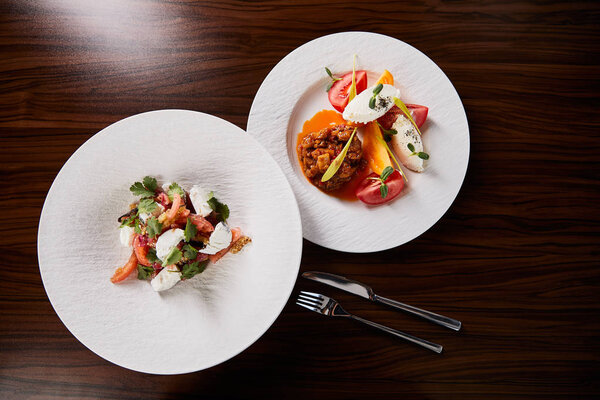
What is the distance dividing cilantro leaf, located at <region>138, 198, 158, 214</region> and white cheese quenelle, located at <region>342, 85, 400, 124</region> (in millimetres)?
769

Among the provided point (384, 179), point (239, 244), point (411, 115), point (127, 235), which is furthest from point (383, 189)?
point (127, 235)

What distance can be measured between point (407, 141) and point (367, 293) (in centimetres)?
60

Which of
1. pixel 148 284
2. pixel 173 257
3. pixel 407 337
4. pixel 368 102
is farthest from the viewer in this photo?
pixel 407 337

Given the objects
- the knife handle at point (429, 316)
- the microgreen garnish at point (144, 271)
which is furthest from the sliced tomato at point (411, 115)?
the microgreen garnish at point (144, 271)

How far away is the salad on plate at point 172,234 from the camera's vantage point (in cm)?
133

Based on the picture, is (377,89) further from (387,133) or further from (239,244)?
(239,244)

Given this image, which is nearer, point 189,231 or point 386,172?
point 189,231

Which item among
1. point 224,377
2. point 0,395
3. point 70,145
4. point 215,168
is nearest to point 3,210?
point 70,145

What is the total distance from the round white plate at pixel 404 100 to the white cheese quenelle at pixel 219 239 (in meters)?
0.31

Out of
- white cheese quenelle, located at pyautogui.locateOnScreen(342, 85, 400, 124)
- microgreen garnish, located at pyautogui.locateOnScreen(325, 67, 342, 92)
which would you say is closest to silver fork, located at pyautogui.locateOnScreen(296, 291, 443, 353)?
white cheese quenelle, located at pyautogui.locateOnScreen(342, 85, 400, 124)

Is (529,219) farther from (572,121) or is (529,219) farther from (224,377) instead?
(224,377)

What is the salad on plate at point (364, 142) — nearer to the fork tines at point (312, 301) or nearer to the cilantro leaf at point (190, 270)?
the fork tines at point (312, 301)

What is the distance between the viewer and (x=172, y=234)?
1.33 m

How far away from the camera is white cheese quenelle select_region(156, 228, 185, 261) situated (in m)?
1.32
